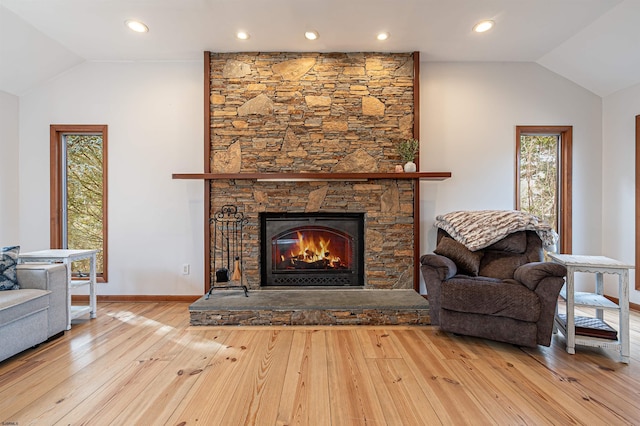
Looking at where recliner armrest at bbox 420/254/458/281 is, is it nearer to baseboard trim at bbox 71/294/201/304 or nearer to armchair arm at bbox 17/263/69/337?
baseboard trim at bbox 71/294/201/304

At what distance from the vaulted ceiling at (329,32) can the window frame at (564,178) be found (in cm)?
61

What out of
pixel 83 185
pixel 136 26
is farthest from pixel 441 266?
pixel 83 185

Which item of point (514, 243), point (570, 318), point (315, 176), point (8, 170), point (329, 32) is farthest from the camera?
point (8, 170)

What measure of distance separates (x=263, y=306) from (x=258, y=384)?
939 millimetres

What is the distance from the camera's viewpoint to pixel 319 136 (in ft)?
10.5

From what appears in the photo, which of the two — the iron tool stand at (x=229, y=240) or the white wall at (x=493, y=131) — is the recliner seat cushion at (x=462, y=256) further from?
the iron tool stand at (x=229, y=240)

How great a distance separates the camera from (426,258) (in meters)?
2.46

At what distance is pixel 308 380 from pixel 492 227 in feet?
6.65

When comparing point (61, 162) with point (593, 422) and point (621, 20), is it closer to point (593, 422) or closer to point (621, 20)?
point (593, 422)

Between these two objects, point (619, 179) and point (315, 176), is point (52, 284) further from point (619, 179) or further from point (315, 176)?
point (619, 179)

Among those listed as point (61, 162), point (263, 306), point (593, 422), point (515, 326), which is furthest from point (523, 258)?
point (61, 162)

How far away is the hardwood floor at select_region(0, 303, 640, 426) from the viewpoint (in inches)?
58.0

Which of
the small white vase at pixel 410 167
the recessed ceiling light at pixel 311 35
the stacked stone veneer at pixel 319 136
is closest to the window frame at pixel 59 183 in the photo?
the stacked stone veneer at pixel 319 136

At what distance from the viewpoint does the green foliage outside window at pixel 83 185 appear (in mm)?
3381
